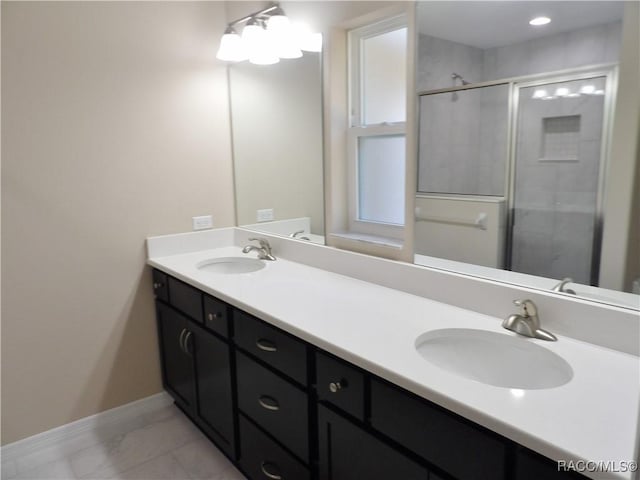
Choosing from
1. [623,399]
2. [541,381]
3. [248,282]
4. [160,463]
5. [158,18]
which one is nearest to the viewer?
[623,399]

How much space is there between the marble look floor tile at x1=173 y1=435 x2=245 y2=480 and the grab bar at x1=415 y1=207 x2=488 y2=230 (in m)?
1.40

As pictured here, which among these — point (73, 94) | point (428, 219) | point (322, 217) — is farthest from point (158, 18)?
point (428, 219)

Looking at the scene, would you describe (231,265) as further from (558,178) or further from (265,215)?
(558,178)

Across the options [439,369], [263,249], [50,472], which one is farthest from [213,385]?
[439,369]

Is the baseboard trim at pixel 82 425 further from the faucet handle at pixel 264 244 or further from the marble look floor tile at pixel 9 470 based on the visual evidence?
the faucet handle at pixel 264 244

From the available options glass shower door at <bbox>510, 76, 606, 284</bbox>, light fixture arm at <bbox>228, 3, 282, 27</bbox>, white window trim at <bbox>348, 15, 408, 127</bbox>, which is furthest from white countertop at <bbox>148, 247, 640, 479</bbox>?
light fixture arm at <bbox>228, 3, 282, 27</bbox>

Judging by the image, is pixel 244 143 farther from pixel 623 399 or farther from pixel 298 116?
pixel 623 399

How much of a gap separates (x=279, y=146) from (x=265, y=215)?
410 millimetres

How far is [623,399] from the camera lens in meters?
0.97

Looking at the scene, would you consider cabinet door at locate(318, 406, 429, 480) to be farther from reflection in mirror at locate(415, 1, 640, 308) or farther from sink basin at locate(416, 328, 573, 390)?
reflection in mirror at locate(415, 1, 640, 308)

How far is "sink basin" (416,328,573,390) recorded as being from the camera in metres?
1.22

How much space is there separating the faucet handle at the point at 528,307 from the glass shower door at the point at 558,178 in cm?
13

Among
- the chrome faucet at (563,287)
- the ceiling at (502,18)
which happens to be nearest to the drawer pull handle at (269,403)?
the chrome faucet at (563,287)

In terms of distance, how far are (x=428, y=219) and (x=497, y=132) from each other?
43 cm
